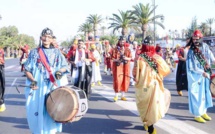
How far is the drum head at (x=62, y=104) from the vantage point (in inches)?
183

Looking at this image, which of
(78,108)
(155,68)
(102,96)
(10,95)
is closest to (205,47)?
(155,68)

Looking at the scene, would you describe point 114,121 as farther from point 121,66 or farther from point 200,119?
point 121,66

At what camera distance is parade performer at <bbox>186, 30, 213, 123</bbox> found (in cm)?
688

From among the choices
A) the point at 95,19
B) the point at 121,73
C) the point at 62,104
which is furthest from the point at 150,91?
the point at 95,19

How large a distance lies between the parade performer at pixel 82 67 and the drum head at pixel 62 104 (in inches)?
169

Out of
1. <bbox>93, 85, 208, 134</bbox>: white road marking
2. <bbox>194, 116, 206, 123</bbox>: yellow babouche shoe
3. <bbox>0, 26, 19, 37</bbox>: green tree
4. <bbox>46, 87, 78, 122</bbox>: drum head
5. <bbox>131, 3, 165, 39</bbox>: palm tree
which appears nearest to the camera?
<bbox>46, 87, 78, 122</bbox>: drum head

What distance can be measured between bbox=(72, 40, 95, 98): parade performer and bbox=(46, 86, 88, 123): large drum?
429cm

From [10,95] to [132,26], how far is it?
3684 centimetres

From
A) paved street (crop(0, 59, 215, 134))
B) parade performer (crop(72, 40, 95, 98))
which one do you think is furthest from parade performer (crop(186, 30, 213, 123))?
parade performer (crop(72, 40, 95, 98))

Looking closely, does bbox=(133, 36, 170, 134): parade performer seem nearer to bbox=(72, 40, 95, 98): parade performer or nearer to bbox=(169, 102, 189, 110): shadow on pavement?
bbox=(169, 102, 189, 110): shadow on pavement

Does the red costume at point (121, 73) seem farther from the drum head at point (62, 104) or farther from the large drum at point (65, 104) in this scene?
the drum head at point (62, 104)

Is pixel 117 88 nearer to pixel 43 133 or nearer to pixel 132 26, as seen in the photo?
pixel 43 133

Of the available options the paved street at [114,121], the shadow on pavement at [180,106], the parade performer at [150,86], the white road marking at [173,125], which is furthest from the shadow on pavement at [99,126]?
the shadow on pavement at [180,106]

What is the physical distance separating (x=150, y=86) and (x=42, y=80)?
1886 mm
